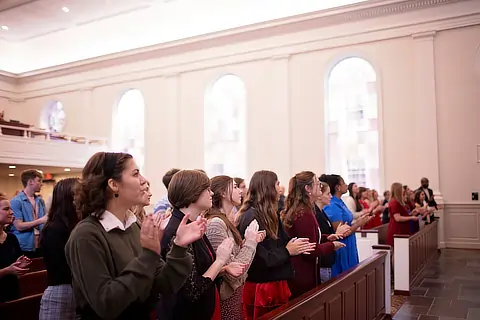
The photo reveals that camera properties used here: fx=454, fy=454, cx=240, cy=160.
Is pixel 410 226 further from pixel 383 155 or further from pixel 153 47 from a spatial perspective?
pixel 153 47

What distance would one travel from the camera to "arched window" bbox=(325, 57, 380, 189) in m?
12.7

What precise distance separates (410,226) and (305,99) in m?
6.32

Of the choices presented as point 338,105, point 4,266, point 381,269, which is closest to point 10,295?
point 4,266

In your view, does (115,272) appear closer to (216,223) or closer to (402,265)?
(216,223)

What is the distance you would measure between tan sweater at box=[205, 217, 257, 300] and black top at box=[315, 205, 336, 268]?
5.33 ft

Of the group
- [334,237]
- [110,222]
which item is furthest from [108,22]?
[110,222]

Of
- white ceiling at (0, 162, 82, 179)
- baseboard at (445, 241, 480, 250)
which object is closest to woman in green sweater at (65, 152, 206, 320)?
baseboard at (445, 241, 480, 250)

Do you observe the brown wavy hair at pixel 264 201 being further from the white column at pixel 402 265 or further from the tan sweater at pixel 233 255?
the white column at pixel 402 265

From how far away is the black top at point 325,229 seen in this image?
13.2 feet

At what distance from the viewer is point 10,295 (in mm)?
3068

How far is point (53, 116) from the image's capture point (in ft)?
61.8

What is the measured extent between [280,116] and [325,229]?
9.54m

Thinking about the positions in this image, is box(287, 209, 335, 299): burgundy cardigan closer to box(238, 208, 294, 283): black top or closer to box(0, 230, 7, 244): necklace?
box(238, 208, 294, 283): black top

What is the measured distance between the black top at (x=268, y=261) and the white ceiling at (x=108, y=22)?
37.3 ft
